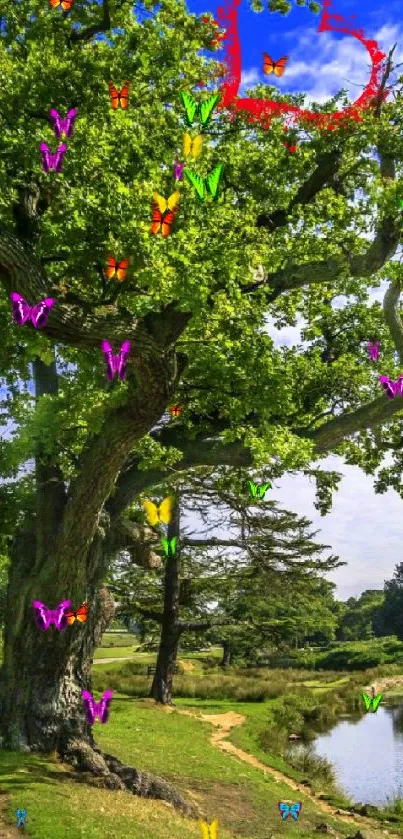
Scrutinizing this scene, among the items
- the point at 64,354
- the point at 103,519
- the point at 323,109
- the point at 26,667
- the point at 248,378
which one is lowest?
the point at 26,667

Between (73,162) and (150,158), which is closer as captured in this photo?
(73,162)

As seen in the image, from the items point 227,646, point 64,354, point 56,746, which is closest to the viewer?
point 56,746

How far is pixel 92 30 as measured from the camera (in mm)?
14719

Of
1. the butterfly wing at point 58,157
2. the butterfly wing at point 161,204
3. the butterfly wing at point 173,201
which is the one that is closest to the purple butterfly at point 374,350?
the butterfly wing at point 173,201

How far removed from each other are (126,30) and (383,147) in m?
5.95

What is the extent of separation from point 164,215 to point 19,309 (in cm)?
307

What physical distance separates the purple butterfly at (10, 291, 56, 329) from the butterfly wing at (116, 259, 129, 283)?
1.93 m

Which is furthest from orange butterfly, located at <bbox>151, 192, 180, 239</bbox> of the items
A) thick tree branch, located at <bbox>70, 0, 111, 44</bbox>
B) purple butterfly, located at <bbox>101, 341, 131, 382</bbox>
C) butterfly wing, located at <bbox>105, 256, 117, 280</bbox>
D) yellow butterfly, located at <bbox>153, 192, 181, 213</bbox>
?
thick tree branch, located at <bbox>70, 0, 111, 44</bbox>

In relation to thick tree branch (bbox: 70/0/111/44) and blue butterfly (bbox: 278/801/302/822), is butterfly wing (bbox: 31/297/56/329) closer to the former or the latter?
thick tree branch (bbox: 70/0/111/44)

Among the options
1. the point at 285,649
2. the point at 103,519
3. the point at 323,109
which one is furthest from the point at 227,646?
the point at 323,109

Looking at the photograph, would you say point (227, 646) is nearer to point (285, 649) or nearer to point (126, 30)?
point (285, 649)

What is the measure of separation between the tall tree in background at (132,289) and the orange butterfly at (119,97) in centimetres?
20

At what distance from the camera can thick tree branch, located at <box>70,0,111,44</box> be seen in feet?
47.6

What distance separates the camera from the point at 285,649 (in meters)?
33.5
